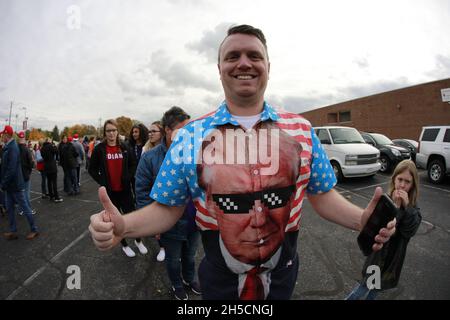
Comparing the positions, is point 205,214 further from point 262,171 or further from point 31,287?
point 31,287

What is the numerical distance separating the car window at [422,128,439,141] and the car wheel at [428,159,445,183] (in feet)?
2.87

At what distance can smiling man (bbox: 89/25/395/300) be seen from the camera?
119cm

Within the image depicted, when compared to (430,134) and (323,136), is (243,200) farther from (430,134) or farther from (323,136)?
(430,134)

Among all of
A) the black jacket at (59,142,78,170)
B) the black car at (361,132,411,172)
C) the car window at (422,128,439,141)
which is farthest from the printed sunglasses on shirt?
the black car at (361,132,411,172)

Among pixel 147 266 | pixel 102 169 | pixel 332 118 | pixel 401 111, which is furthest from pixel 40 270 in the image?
pixel 332 118

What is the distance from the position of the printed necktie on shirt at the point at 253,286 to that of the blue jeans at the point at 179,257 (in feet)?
4.67

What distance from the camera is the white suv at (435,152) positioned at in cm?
800

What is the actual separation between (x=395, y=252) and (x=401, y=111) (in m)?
30.4

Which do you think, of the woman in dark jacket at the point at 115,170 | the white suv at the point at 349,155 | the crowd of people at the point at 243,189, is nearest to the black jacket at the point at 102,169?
the woman in dark jacket at the point at 115,170

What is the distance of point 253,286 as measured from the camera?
128 cm

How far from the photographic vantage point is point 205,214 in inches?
49.5
